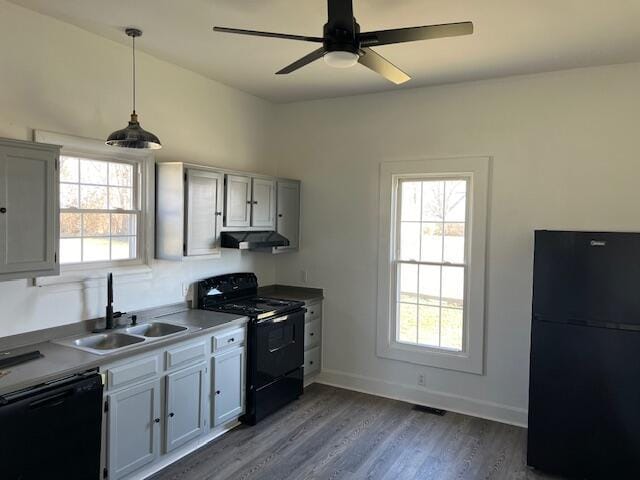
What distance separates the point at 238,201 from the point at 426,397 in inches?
96.8

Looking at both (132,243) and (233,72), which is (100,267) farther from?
(233,72)

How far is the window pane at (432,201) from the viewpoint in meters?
4.26

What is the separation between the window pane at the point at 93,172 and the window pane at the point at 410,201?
8.41ft

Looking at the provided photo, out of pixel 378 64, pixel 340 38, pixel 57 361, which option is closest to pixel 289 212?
pixel 378 64

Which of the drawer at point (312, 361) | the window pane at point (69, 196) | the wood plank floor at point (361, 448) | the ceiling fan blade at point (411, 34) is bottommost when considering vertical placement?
the wood plank floor at point (361, 448)

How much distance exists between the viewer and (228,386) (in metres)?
3.60

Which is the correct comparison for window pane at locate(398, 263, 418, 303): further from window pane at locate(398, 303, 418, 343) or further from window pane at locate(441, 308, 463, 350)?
window pane at locate(441, 308, 463, 350)

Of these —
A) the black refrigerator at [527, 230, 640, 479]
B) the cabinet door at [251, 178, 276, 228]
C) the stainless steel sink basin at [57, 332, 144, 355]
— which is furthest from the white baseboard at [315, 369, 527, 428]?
the stainless steel sink basin at [57, 332, 144, 355]

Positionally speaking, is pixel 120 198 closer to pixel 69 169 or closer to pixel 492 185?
pixel 69 169

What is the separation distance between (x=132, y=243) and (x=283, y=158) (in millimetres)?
1997

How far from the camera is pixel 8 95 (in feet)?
8.96

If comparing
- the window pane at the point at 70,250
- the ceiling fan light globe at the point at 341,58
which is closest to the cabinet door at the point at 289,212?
the window pane at the point at 70,250

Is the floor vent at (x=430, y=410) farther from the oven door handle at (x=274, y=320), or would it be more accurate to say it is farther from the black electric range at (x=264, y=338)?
the oven door handle at (x=274, y=320)

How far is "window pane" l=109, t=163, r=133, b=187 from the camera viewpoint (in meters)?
3.42
